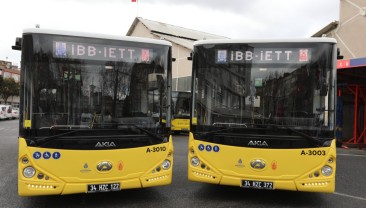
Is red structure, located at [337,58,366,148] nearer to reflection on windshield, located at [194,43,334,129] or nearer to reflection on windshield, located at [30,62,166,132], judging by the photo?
reflection on windshield, located at [194,43,334,129]

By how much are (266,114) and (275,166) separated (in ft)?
2.73

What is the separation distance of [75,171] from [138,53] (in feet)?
6.76

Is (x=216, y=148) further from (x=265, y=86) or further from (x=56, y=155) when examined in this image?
(x=56, y=155)

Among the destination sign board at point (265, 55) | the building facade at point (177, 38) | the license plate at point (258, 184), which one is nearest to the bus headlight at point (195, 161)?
the license plate at point (258, 184)

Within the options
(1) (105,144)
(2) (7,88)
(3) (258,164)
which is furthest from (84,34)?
(2) (7,88)

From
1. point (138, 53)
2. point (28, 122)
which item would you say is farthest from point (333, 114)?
point (28, 122)

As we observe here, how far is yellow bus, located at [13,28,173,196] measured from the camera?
538 centimetres

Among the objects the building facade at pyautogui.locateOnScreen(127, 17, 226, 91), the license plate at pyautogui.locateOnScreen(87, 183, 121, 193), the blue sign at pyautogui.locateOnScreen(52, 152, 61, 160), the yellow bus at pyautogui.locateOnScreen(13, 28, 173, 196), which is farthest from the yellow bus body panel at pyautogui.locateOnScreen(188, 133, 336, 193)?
the building facade at pyautogui.locateOnScreen(127, 17, 226, 91)

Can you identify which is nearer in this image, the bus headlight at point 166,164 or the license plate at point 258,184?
the license plate at point 258,184

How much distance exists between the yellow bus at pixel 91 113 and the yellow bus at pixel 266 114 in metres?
0.68

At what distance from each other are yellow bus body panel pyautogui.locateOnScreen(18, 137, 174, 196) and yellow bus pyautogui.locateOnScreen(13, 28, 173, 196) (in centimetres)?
1

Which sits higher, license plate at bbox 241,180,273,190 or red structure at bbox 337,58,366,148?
red structure at bbox 337,58,366,148

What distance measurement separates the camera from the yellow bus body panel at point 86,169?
535 cm

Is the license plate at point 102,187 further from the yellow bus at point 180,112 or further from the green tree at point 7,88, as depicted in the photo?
the green tree at point 7,88
